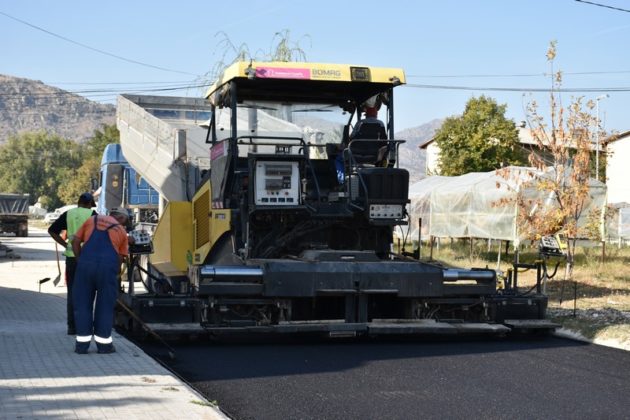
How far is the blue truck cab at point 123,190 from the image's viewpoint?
2108 centimetres

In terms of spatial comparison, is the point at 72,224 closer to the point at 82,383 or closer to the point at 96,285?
the point at 96,285

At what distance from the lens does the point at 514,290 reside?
10781 mm

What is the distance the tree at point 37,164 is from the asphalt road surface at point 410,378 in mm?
119728

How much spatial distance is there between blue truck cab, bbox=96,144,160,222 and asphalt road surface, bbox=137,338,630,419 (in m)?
11.6

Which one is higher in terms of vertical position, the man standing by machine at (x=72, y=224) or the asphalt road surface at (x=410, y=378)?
the man standing by machine at (x=72, y=224)

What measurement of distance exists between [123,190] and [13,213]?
103 feet

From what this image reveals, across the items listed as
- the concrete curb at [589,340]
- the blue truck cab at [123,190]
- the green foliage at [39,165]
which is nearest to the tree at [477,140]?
the blue truck cab at [123,190]

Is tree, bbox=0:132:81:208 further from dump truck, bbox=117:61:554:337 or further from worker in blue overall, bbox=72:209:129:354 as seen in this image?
worker in blue overall, bbox=72:209:129:354

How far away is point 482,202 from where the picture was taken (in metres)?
25.5

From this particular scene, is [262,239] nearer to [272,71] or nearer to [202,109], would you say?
[272,71]

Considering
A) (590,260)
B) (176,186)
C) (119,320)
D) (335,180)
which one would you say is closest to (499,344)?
(335,180)

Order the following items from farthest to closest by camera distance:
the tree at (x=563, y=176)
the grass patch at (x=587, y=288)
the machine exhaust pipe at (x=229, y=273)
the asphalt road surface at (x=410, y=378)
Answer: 1. the tree at (x=563, y=176)
2. the grass patch at (x=587, y=288)
3. the machine exhaust pipe at (x=229, y=273)
4. the asphalt road surface at (x=410, y=378)

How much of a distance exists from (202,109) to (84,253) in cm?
1034

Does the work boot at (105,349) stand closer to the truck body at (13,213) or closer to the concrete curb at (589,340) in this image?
the concrete curb at (589,340)
